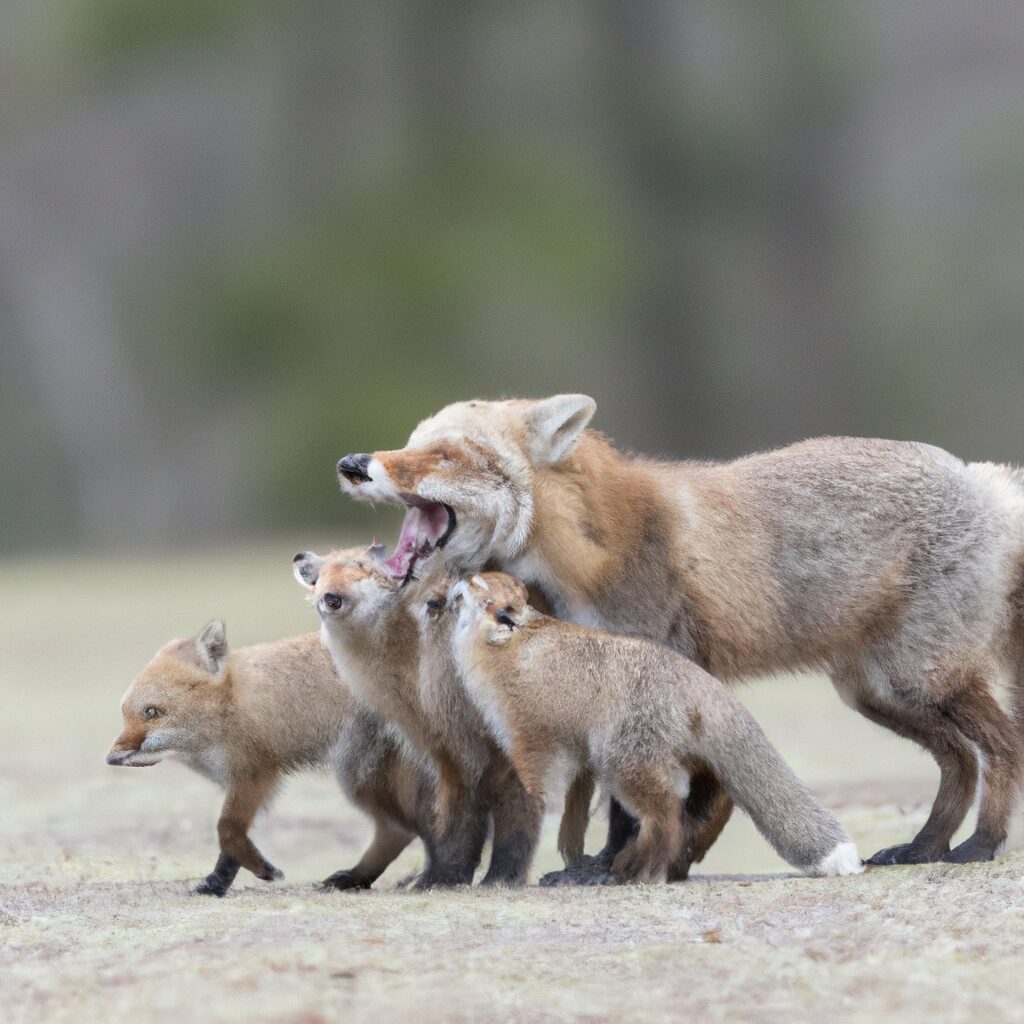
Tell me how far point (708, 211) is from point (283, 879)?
23.1m

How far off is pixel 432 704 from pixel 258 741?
836mm

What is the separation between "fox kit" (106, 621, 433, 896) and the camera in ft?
21.8

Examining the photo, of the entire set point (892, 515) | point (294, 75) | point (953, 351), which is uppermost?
point (294, 75)

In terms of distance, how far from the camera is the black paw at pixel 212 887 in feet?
20.9

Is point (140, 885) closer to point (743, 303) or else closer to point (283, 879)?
point (283, 879)

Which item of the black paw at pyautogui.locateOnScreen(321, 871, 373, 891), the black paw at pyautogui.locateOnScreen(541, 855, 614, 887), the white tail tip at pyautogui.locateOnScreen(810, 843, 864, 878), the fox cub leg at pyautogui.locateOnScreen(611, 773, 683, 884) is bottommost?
the black paw at pyautogui.locateOnScreen(321, 871, 373, 891)

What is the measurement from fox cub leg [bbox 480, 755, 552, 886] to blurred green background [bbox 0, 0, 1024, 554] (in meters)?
18.6

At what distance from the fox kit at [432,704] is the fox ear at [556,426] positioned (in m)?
0.69

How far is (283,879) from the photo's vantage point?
23.0ft

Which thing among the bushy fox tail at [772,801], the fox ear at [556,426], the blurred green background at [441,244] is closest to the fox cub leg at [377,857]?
the bushy fox tail at [772,801]

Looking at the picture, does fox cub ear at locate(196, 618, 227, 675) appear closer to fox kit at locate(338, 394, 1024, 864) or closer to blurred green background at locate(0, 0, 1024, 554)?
fox kit at locate(338, 394, 1024, 864)

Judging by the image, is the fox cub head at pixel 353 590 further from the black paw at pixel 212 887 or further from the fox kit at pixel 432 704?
the black paw at pixel 212 887

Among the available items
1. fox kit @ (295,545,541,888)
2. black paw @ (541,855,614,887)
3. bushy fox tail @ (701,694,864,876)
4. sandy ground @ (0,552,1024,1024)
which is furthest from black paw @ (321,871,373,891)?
bushy fox tail @ (701,694,864,876)

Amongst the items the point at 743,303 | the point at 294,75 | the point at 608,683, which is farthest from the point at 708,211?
the point at 608,683
